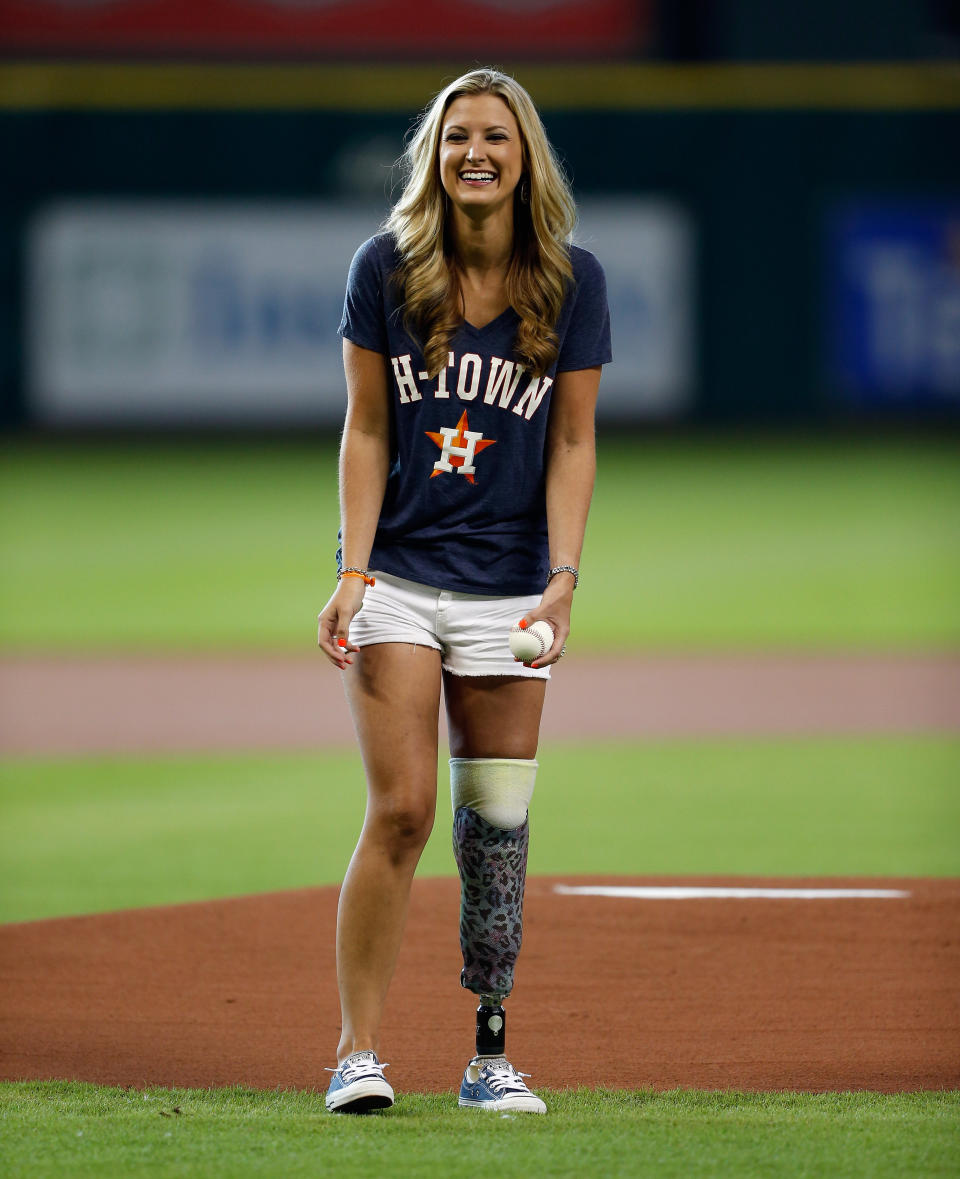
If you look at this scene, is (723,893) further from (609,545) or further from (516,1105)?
(609,545)

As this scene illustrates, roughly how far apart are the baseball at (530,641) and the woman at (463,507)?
44 millimetres

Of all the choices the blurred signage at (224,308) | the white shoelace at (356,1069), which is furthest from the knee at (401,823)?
the blurred signage at (224,308)

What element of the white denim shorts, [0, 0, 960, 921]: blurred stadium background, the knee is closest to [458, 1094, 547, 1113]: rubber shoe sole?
the knee

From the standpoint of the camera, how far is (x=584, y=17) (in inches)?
965

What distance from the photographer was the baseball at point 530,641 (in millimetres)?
3521

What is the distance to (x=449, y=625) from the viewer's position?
145 inches

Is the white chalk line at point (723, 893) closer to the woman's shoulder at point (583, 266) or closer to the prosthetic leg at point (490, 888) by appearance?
the prosthetic leg at point (490, 888)

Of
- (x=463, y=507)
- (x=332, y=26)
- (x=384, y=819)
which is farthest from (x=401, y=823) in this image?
(x=332, y=26)

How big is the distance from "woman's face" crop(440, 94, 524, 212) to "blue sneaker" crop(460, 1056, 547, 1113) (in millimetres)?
1780

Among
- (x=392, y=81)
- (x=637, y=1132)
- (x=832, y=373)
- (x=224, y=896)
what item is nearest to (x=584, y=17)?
(x=392, y=81)

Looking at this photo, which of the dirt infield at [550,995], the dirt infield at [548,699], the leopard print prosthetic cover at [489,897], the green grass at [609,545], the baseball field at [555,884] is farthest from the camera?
the green grass at [609,545]

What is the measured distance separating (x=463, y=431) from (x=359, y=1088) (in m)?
1.34

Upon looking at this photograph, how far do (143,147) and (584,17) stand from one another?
748 centimetres

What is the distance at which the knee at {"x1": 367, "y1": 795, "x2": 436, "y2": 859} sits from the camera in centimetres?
360
